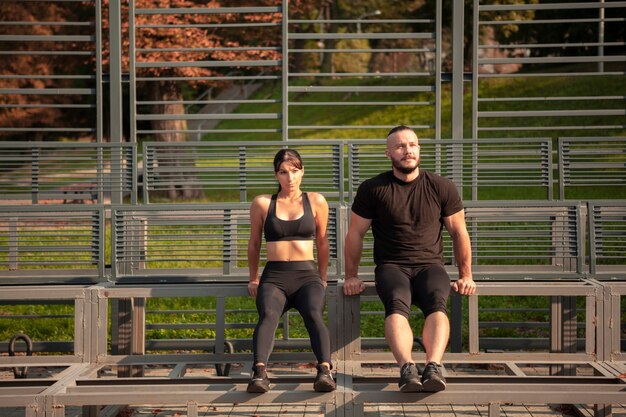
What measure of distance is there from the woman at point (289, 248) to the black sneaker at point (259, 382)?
423 millimetres

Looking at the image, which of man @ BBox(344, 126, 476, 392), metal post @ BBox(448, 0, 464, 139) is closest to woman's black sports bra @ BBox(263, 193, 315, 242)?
man @ BBox(344, 126, 476, 392)

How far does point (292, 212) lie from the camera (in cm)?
693

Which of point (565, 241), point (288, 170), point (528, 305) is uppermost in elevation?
point (288, 170)

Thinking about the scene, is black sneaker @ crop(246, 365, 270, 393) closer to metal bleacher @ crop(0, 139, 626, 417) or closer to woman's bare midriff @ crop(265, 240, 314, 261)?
metal bleacher @ crop(0, 139, 626, 417)

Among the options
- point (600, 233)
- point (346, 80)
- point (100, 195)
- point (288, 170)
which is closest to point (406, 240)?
point (288, 170)

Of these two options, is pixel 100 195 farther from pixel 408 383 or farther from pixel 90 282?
pixel 408 383

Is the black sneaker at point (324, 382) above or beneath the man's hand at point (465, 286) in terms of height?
beneath

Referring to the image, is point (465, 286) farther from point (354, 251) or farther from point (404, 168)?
point (404, 168)

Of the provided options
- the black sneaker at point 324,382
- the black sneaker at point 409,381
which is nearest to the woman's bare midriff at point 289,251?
the black sneaker at point 324,382

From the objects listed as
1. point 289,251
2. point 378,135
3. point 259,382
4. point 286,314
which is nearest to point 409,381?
point 259,382

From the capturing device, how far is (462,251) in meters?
6.72

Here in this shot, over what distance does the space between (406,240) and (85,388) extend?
2189 millimetres

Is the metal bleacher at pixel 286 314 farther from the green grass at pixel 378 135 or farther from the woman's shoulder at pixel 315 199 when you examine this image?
the woman's shoulder at pixel 315 199

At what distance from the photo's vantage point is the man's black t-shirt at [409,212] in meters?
6.71
